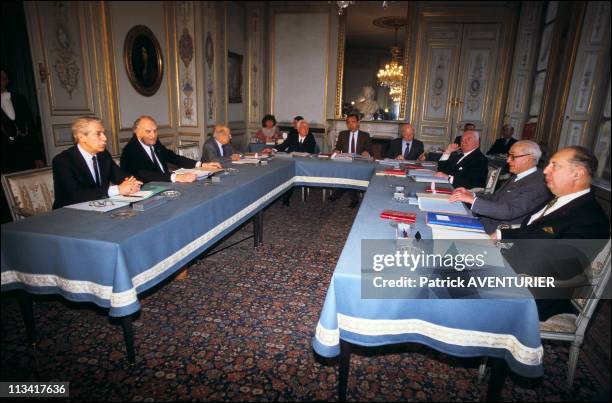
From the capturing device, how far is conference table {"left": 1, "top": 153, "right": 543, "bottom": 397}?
1.37m

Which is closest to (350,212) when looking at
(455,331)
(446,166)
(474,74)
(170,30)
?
(446,166)

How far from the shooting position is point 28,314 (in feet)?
6.61

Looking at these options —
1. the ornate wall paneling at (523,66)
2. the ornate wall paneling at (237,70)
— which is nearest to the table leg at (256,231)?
the ornate wall paneling at (237,70)

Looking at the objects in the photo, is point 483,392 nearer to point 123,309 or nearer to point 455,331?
point 455,331

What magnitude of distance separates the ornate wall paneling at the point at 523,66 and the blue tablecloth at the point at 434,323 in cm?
718

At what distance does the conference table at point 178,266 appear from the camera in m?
1.37

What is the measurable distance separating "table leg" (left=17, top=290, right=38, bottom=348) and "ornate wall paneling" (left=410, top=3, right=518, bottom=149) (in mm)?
7886

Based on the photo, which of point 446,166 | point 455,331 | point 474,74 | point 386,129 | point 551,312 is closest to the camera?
point 455,331

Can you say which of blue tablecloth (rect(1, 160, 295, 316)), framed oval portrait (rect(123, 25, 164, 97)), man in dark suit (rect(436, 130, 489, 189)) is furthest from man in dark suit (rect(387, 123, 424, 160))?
framed oval portrait (rect(123, 25, 164, 97))

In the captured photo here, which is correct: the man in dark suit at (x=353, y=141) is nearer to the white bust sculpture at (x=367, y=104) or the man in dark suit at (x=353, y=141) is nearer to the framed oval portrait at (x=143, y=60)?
the white bust sculpture at (x=367, y=104)

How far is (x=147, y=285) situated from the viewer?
1883 millimetres

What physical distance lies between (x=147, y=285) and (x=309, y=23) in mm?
7837

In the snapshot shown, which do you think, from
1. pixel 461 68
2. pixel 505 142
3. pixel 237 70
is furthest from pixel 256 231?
pixel 461 68

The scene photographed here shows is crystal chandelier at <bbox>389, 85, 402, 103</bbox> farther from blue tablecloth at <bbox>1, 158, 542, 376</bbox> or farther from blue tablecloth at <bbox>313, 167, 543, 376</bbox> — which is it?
blue tablecloth at <bbox>313, 167, 543, 376</bbox>
